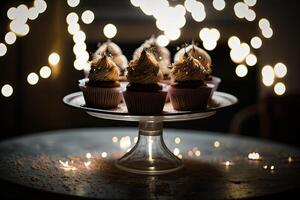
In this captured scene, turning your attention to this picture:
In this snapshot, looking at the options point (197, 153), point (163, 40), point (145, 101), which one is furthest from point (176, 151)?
point (163, 40)

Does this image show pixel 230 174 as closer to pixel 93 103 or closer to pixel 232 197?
pixel 232 197

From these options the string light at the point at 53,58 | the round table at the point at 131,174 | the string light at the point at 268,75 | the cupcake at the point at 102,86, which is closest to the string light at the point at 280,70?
the string light at the point at 268,75

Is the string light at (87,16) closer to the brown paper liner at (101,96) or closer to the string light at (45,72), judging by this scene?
the string light at (45,72)

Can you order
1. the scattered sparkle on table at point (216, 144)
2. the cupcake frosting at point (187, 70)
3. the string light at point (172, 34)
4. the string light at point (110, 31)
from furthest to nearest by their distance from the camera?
the string light at point (110, 31)
the string light at point (172, 34)
the scattered sparkle on table at point (216, 144)
the cupcake frosting at point (187, 70)

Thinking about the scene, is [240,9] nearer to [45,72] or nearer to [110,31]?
[110,31]

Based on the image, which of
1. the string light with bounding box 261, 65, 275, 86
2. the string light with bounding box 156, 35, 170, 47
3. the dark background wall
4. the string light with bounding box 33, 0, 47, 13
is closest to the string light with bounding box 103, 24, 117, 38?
the dark background wall

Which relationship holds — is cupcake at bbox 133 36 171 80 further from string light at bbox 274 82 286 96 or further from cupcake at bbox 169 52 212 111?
string light at bbox 274 82 286 96
